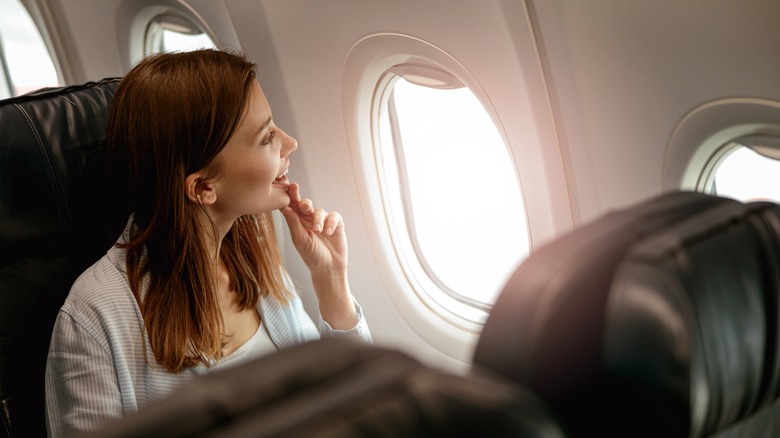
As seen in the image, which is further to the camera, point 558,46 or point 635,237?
point 558,46

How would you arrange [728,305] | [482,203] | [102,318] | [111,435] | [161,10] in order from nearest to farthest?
[111,435], [728,305], [102,318], [482,203], [161,10]

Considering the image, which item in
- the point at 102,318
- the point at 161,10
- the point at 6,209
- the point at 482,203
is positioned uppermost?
the point at 161,10

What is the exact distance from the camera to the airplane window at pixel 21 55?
4.57 metres

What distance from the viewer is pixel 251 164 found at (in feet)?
5.62

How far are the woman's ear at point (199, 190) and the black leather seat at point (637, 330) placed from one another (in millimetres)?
969

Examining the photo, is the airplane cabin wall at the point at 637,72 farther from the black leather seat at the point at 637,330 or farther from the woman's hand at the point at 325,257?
the black leather seat at the point at 637,330

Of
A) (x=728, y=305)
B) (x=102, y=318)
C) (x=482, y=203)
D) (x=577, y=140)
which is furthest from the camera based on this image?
(x=482, y=203)

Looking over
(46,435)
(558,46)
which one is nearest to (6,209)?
(46,435)

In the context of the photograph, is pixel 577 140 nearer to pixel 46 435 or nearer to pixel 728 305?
pixel 728 305

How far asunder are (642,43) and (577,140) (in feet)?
0.98

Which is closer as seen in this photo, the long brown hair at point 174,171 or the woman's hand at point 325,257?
the long brown hair at point 174,171

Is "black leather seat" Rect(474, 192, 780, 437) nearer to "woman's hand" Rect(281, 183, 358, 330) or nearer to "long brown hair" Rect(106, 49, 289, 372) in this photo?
"long brown hair" Rect(106, 49, 289, 372)

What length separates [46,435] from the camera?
168 cm

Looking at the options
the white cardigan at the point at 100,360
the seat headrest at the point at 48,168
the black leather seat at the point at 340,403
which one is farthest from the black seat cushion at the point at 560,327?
the seat headrest at the point at 48,168
